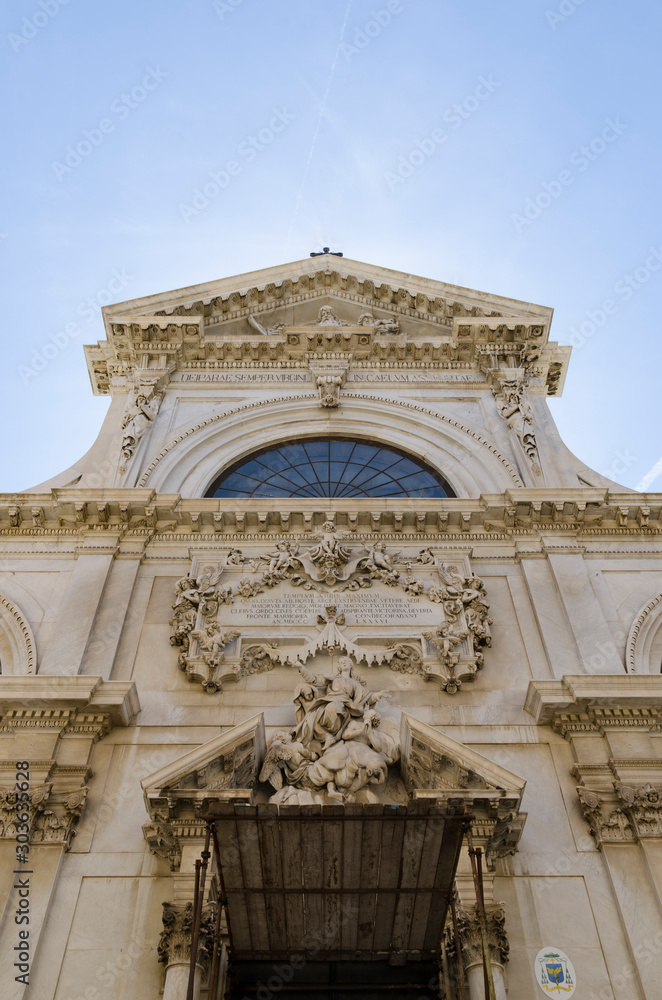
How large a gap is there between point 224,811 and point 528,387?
11.8 m

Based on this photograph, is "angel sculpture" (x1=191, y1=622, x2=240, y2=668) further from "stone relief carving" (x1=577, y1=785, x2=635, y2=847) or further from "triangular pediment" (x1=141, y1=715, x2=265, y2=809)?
"stone relief carving" (x1=577, y1=785, x2=635, y2=847)

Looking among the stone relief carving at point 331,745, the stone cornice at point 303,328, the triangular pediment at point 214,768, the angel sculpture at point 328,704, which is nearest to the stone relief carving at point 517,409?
the stone cornice at point 303,328

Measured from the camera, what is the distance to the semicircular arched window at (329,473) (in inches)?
607

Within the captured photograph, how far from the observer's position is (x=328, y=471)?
1602 centimetres

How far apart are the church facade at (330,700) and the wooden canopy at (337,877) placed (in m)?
0.03

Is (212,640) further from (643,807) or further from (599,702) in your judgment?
(643,807)

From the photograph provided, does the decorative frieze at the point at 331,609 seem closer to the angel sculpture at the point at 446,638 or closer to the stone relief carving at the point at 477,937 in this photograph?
the angel sculpture at the point at 446,638

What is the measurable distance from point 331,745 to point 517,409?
848 cm

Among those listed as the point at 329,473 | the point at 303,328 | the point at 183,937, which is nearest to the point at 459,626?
the point at 329,473

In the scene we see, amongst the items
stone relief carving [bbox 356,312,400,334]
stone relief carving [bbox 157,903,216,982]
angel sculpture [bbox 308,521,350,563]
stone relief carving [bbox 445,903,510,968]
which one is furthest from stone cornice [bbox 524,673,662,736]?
stone relief carving [bbox 356,312,400,334]

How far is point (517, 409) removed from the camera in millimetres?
16297

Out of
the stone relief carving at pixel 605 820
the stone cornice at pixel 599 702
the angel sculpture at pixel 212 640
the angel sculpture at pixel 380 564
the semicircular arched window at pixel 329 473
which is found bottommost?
the stone relief carving at pixel 605 820

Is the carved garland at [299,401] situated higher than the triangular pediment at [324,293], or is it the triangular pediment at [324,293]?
the triangular pediment at [324,293]

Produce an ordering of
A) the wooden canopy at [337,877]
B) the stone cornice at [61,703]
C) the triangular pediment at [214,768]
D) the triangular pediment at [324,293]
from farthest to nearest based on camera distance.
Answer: the triangular pediment at [324,293], the stone cornice at [61,703], the triangular pediment at [214,768], the wooden canopy at [337,877]
